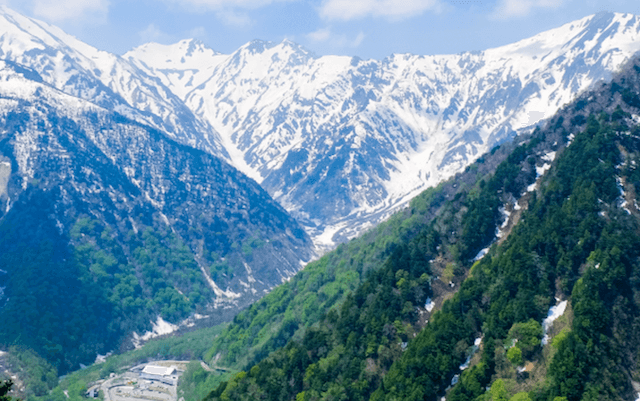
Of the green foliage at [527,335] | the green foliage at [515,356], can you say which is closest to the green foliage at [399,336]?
the green foliage at [515,356]

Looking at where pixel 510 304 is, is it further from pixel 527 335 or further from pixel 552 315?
pixel 527 335

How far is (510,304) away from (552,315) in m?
9.01

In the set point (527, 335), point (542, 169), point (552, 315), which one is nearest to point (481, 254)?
point (542, 169)

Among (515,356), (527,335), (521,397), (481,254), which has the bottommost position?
(521,397)

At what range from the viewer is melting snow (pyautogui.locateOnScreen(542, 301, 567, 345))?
410 feet

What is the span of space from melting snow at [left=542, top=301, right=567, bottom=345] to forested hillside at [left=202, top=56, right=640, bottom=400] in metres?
0.32

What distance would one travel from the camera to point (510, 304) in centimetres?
13312

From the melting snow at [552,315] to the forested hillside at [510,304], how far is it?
320 mm

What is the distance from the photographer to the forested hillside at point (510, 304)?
116 m

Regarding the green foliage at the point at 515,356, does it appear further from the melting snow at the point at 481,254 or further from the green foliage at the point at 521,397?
the melting snow at the point at 481,254

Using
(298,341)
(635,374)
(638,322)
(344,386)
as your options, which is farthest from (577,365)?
(298,341)

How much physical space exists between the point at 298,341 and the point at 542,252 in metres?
76.6

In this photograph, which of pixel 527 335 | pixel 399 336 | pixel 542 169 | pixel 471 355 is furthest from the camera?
pixel 542 169

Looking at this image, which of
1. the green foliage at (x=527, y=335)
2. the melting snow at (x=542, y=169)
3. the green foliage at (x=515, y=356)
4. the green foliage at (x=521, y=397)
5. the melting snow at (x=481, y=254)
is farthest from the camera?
the melting snow at (x=542, y=169)
